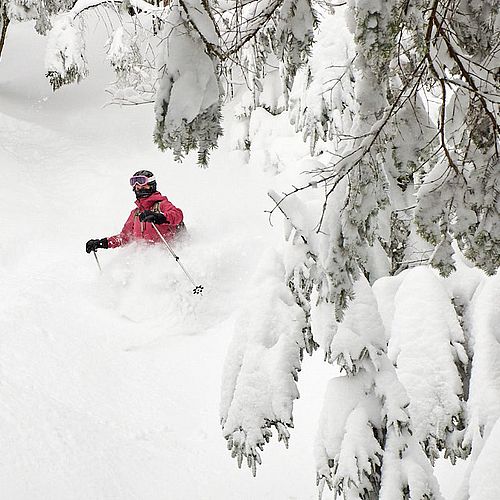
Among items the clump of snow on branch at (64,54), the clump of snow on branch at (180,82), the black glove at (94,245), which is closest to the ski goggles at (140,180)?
the black glove at (94,245)

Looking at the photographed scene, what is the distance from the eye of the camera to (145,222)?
31.9 ft

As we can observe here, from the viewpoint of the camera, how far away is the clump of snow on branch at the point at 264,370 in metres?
3.35

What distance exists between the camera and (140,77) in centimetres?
1527

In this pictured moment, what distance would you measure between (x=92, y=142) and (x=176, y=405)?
1005cm

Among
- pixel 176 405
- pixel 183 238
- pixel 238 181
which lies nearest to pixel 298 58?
Result: pixel 176 405

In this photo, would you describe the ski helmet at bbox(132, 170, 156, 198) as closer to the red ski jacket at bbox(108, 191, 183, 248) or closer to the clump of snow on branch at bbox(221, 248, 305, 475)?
the red ski jacket at bbox(108, 191, 183, 248)

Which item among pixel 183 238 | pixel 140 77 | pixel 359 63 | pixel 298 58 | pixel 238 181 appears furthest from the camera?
pixel 140 77

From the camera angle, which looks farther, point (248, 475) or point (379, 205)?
point (248, 475)

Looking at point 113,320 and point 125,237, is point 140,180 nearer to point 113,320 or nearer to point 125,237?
point 125,237

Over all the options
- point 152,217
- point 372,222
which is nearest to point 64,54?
point 152,217

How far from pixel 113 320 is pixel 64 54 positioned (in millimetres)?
7680

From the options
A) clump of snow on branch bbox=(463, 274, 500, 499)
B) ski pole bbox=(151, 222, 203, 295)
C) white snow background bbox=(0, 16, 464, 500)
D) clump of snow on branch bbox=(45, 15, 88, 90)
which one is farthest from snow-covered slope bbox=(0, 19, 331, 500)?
clump of snow on branch bbox=(463, 274, 500, 499)

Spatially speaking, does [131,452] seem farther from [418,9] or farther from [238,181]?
[238,181]

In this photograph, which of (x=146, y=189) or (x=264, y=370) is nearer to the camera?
(x=264, y=370)
